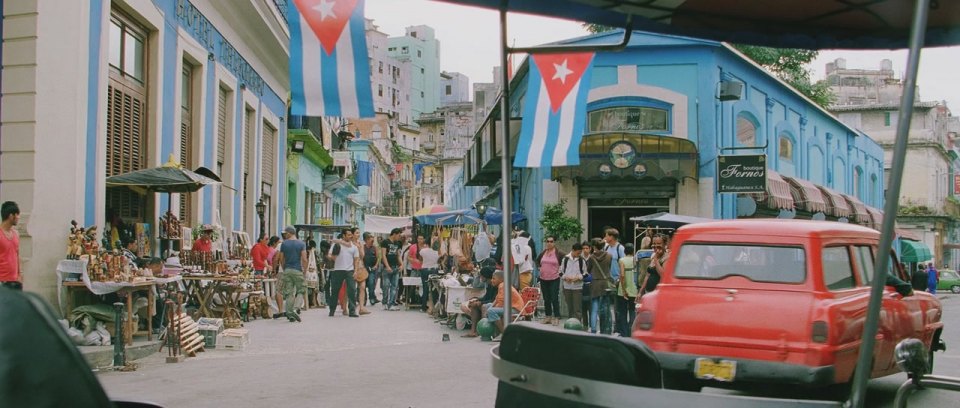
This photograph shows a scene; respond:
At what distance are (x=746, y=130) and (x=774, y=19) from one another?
22.3 metres

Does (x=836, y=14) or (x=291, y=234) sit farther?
(x=291, y=234)

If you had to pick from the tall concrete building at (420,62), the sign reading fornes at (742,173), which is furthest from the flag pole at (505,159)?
the tall concrete building at (420,62)

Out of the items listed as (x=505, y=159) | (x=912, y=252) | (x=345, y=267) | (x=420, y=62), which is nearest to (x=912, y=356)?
(x=505, y=159)

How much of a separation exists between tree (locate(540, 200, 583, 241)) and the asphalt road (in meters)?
7.73

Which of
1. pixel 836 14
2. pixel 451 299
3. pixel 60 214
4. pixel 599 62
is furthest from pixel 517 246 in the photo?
pixel 836 14

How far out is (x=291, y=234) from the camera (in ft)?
62.5

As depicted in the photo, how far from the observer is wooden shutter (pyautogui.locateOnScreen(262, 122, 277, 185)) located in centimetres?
2734

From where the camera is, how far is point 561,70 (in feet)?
19.3

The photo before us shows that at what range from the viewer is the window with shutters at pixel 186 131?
59.0ft

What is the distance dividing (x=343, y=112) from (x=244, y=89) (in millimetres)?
19129

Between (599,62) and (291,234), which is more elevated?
(599,62)

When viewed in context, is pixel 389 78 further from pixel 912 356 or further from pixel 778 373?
pixel 912 356

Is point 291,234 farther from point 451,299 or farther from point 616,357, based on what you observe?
point 616,357

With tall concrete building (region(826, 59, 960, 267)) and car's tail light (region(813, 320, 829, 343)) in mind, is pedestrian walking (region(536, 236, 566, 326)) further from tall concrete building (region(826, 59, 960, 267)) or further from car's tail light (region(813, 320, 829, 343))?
tall concrete building (region(826, 59, 960, 267))
